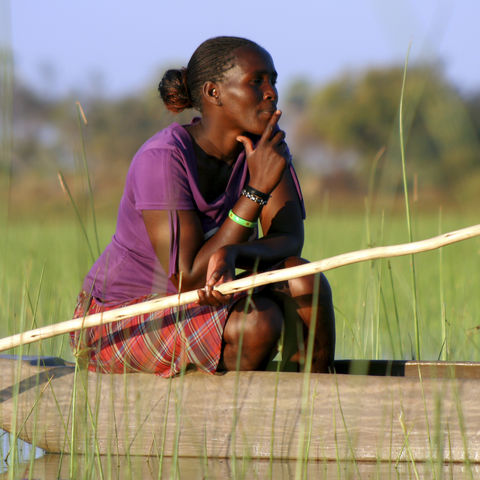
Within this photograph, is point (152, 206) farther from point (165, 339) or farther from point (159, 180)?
point (165, 339)

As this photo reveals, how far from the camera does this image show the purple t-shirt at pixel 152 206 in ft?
6.86

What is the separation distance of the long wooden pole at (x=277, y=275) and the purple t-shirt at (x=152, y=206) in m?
0.21

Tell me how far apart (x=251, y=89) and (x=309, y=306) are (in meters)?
0.64

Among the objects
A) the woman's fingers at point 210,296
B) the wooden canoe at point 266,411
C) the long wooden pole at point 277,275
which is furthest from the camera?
the wooden canoe at point 266,411

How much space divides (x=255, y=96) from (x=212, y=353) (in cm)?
74

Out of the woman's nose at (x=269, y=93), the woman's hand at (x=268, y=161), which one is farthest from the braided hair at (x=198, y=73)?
the woman's hand at (x=268, y=161)

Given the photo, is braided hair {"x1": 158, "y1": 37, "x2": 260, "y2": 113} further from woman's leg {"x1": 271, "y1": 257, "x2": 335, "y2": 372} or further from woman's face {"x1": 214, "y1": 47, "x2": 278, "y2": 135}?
woman's leg {"x1": 271, "y1": 257, "x2": 335, "y2": 372}

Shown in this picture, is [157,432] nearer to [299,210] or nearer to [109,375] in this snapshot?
[109,375]

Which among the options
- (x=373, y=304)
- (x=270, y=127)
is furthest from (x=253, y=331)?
(x=373, y=304)

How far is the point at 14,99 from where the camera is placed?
139 cm

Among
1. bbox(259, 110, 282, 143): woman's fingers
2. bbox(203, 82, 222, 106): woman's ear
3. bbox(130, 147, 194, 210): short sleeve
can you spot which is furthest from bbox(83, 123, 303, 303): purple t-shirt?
bbox(259, 110, 282, 143): woman's fingers

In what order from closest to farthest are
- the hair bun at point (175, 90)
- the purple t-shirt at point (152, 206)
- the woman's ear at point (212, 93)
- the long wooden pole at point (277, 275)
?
1. the long wooden pole at point (277, 275)
2. the purple t-shirt at point (152, 206)
3. the woman's ear at point (212, 93)
4. the hair bun at point (175, 90)

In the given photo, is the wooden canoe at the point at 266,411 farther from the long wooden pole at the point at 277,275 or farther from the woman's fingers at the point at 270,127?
the woman's fingers at the point at 270,127

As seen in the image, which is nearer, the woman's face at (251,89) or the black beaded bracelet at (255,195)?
the black beaded bracelet at (255,195)
